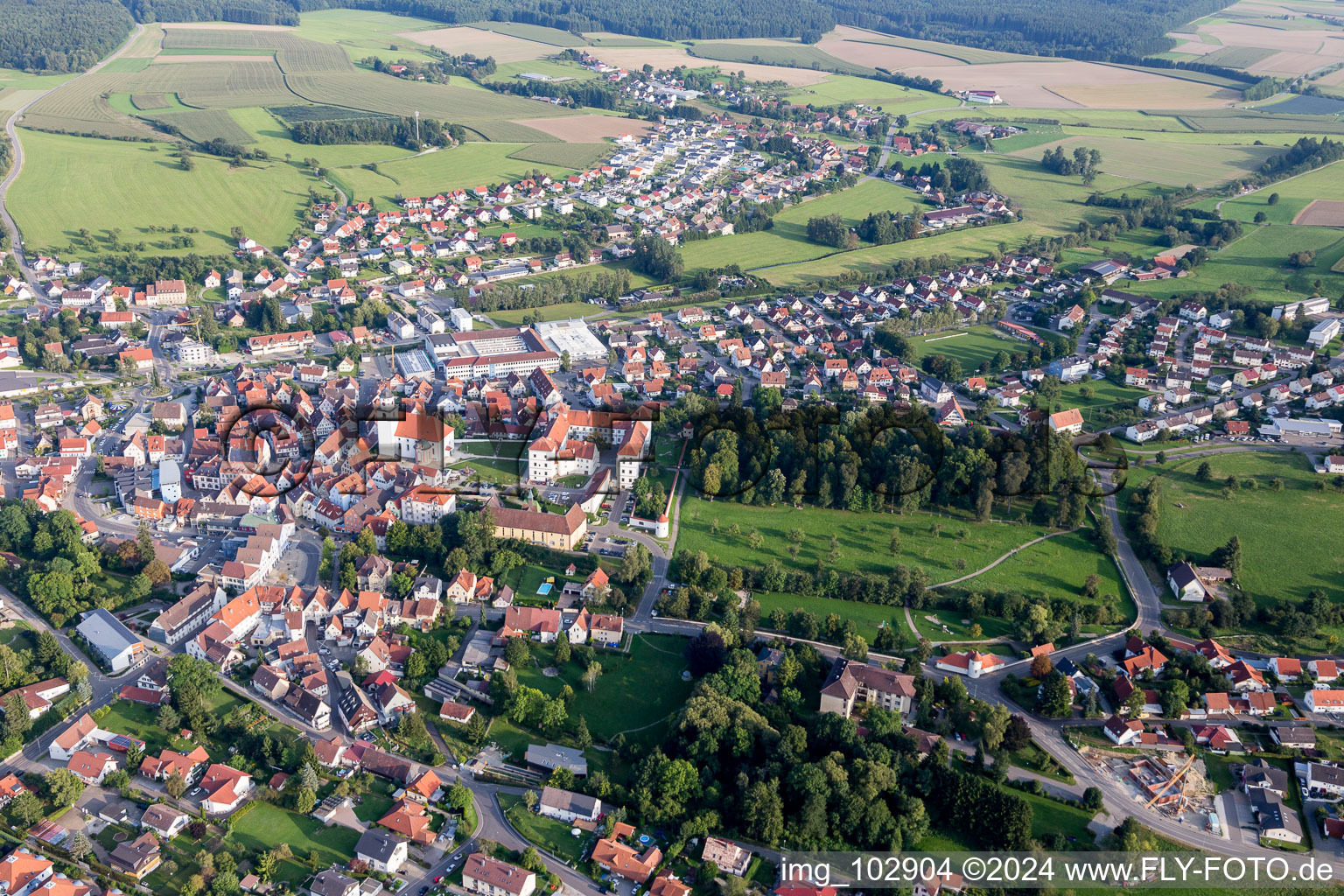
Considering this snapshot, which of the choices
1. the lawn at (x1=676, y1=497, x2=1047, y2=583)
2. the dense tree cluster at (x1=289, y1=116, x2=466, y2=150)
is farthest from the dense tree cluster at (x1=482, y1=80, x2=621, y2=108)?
the lawn at (x1=676, y1=497, x2=1047, y2=583)

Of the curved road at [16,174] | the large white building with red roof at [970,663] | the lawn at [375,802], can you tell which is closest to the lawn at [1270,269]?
the large white building with red roof at [970,663]

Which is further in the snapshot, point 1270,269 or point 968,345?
point 1270,269

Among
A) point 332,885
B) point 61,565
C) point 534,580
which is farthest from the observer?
point 534,580

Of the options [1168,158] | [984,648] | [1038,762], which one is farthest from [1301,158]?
[1038,762]

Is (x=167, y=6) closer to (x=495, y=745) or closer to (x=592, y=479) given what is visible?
(x=592, y=479)

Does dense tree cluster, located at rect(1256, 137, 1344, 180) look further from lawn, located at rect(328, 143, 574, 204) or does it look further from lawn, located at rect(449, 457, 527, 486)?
lawn, located at rect(449, 457, 527, 486)

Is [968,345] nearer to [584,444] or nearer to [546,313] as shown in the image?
[546,313]

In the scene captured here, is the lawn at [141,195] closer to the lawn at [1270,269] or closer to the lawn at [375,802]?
the lawn at [375,802]
